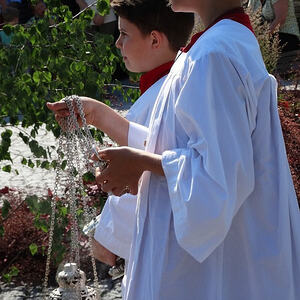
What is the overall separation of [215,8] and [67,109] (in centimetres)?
62

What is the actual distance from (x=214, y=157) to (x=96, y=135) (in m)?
2.08

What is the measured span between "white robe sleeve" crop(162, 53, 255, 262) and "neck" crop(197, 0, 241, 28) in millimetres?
234

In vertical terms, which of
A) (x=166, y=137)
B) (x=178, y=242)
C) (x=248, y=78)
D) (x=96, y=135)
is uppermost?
(x=248, y=78)

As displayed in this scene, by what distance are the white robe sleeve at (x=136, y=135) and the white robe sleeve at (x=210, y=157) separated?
61 centimetres

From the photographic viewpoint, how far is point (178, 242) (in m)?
1.75

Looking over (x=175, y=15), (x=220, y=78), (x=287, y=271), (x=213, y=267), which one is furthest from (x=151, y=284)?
(x=175, y=15)

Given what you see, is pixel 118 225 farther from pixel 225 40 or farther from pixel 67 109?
pixel 225 40

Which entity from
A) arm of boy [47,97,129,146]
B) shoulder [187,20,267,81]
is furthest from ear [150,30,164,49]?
shoulder [187,20,267,81]

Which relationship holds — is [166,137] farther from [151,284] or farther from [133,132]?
[133,132]

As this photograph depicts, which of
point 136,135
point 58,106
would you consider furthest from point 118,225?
point 58,106

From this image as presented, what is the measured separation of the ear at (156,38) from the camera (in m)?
2.61

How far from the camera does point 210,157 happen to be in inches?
66.7

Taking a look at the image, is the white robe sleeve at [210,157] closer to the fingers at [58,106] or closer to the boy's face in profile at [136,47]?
the fingers at [58,106]

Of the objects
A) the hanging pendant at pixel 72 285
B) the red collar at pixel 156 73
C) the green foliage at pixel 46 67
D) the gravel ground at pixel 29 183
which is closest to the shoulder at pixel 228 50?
the red collar at pixel 156 73
